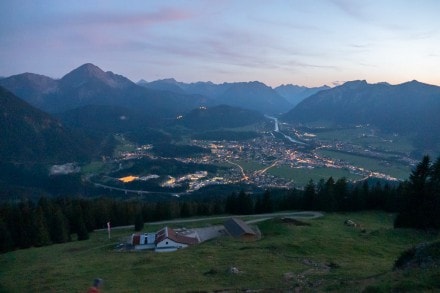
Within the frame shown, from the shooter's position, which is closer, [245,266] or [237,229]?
[245,266]

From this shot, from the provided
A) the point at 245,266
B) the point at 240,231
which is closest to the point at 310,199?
the point at 240,231

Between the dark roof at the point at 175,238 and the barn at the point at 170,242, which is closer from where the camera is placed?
the barn at the point at 170,242

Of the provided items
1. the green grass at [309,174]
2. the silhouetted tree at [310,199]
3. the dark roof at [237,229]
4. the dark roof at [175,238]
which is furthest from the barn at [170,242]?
the green grass at [309,174]

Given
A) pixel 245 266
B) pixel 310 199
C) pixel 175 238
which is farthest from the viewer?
pixel 310 199

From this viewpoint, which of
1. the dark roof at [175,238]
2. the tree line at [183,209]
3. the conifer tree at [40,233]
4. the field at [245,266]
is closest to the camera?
the field at [245,266]

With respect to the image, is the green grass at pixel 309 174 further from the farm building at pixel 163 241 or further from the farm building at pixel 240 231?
the farm building at pixel 163 241

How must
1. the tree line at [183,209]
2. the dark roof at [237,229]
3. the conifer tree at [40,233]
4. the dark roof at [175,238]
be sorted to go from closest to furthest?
1. the tree line at [183,209]
2. the dark roof at [237,229]
3. the dark roof at [175,238]
4. the conifer tree at [40,233]

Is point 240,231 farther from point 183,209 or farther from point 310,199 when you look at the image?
point 183,209
